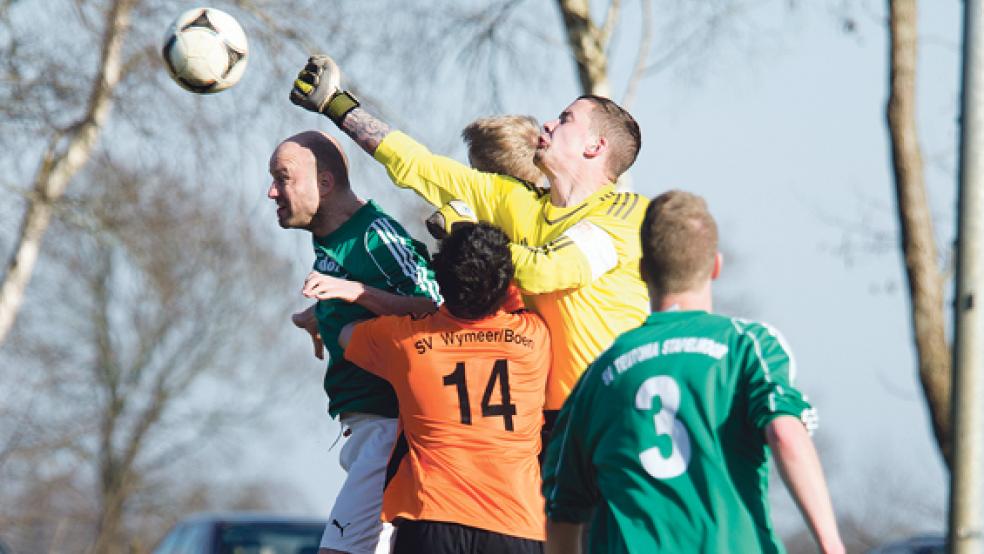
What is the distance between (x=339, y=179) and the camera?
20.0ft

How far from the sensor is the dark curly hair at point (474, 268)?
5148 millimetres

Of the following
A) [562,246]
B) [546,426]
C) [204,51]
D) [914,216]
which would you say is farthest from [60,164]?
[562,246]

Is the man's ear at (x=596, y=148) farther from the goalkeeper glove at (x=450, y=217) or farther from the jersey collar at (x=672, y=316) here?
the jersey collar at (x=672, y=316)

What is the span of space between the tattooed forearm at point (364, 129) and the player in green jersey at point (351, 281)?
0.40m

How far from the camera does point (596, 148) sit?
17.8 ft

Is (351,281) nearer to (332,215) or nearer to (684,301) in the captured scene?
(332,215)

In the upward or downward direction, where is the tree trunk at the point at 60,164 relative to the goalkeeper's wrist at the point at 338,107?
upward

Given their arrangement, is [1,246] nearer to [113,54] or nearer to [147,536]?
[113,54]

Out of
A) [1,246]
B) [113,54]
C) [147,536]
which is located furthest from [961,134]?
[147,536]

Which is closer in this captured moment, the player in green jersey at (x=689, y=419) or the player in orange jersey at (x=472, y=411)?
the player in green jersey at (x=689, y=419)

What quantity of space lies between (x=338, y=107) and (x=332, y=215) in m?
0.55

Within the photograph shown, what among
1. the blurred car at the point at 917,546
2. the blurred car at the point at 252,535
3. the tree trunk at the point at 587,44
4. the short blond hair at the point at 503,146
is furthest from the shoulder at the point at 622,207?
the blurred car at the point at 917,546

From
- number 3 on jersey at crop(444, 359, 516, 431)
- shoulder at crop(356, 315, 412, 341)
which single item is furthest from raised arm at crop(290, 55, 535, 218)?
number 3 on jersey at crop(444, 359, 516, 431)

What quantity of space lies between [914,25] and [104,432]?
26.1 metres
